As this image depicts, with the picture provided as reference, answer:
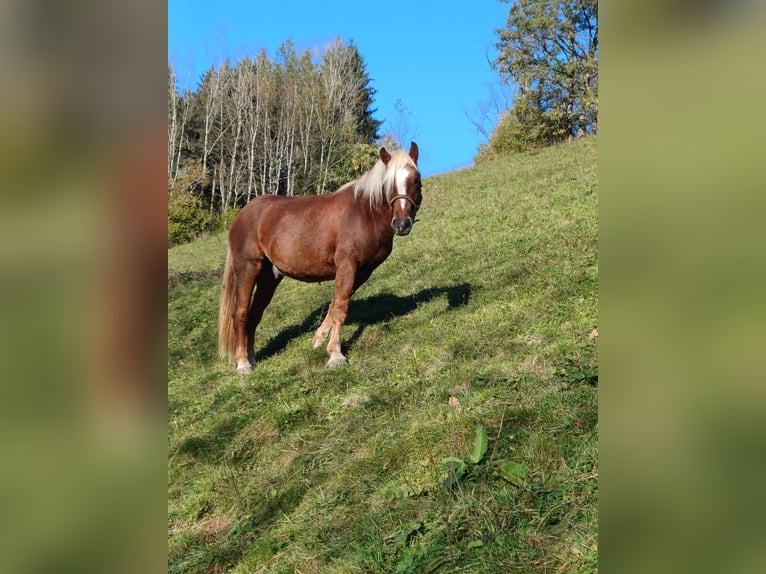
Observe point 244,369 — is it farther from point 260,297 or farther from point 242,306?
point 260,297

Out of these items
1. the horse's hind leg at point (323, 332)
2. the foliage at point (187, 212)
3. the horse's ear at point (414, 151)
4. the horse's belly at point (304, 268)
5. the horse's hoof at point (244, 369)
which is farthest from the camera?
the foliage at point (187, 212)

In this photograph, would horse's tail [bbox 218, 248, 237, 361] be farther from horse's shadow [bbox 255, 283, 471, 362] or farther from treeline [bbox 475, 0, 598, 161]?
treeline [bbox 475, 0, 598, 161]

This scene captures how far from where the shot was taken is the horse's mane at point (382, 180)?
7000 millimetres

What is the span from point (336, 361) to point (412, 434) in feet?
9.45

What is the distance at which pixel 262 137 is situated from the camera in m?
42.1

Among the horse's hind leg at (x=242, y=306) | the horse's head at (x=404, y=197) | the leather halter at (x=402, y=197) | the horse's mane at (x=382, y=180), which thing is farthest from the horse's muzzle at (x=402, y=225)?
the horse's hind leg at (x=242, y=306)

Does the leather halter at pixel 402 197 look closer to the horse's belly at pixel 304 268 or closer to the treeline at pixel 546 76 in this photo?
the horse's belly at pixel 304 268

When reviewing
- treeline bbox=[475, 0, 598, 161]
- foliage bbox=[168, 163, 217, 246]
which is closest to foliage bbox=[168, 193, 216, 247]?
foliage bbox=[168, 163, 217, 246]

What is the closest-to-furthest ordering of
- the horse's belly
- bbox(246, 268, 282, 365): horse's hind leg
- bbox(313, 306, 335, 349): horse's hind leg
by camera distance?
the horse's belly → bbox(313, 306, 335, 349): horse's hind leg → bbox(246, 268, 282, 365): horse's hind leg

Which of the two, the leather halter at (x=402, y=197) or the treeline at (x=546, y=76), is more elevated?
the treeline at (x=546, y=76)

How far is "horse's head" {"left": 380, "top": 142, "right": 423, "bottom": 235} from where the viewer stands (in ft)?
22.4

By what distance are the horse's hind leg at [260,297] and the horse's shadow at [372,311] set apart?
0.41 m

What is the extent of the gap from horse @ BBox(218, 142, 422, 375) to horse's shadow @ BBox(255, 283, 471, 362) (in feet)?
1.62
